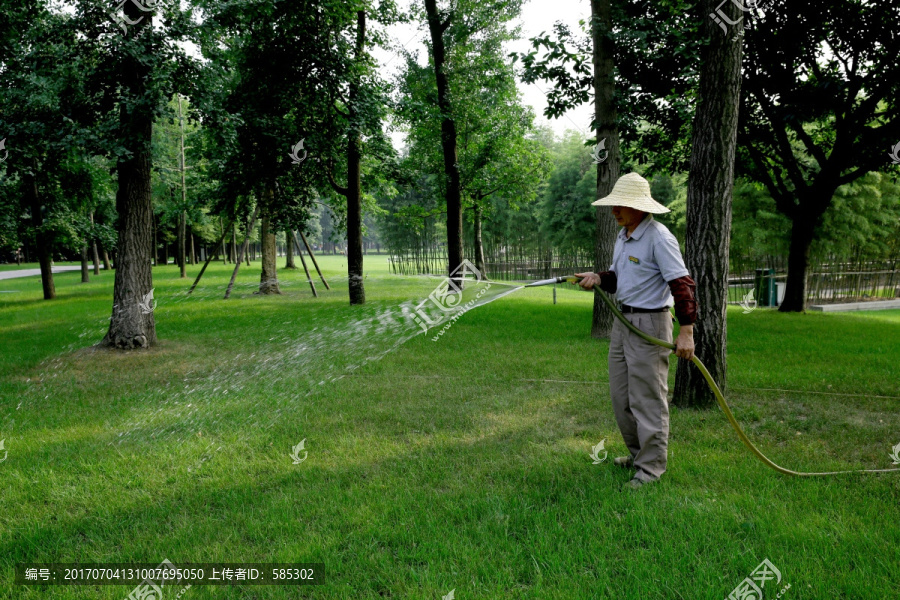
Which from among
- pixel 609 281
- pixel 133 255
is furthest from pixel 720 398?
pixel 133 255

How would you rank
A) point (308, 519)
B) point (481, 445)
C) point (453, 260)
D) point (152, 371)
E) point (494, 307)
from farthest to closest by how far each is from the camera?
point (453, 260) < point (494, 307) < point (152, 371) < point (481, 445) < point (308, 519)

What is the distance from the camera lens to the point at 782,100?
531 inches

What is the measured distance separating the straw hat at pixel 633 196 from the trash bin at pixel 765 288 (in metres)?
19.5

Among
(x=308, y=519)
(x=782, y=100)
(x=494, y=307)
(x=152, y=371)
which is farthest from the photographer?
(x=494, y=307)

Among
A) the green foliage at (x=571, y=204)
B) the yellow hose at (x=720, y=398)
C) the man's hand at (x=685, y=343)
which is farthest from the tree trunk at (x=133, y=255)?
the green foliage at (x=571, y=204)

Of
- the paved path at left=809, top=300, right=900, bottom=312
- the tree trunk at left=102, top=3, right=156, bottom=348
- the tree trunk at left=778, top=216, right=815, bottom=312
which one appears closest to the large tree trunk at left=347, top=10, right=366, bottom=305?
the tree trunk at left=102, top=3, right=156, bottom=348

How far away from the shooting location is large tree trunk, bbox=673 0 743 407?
6098 mm

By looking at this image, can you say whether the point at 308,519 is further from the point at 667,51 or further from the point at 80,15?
the point at 667,51

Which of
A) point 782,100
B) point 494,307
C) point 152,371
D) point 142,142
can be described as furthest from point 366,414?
point 782,100

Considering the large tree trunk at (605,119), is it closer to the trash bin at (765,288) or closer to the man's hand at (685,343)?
the man's hand at (685,343)

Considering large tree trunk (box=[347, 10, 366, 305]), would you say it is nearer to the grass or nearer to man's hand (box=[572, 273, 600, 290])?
the grass

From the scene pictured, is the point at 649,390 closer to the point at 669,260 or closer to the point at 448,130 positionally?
the point at 669,260

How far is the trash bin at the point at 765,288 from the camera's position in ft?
68.8

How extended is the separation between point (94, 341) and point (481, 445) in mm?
9436
